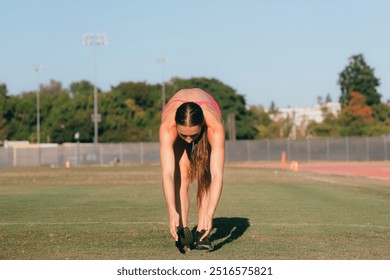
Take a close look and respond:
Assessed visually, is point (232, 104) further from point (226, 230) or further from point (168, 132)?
point (168, 132)

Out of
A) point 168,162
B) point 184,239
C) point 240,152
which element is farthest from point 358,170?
Result: point 184,239

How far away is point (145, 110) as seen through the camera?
140000mm

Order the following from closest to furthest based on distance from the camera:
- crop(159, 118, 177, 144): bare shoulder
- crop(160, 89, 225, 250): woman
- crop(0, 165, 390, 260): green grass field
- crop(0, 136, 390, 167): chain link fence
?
crop(160, 89, 225, 250): woman < crop(159, 118, 177, 144): bare shoulder < crop(0, 165, 390, 260): green grass field < crop(0, 136, 390, 167): chain link fence

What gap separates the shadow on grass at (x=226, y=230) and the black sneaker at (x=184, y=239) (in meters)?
0.50

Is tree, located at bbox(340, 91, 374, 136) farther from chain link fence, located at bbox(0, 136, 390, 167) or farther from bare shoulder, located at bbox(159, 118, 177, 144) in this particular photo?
bare shoulder, located at bbox(159, 118, 177, 144)

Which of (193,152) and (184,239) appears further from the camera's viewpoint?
(193,152)

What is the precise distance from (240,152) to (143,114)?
155 ft

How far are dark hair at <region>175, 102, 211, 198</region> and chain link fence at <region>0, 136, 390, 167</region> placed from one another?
7258cm

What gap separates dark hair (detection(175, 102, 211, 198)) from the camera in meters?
9.04

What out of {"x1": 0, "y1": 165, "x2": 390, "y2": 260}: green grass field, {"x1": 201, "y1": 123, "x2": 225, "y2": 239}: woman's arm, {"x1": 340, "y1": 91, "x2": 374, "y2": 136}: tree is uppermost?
{"x1": 340, "y1": 91, "x2": 374, "y2": 136}: tree

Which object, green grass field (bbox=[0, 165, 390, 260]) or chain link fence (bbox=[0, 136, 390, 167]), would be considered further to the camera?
chain link fence (bbox=[0, 136, 390, 167])

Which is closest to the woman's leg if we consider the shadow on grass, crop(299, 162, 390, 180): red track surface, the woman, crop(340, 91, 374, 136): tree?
the woman

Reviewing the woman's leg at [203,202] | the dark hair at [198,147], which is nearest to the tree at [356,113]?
the woman's leg at [203,202]

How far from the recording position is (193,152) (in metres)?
9.94
